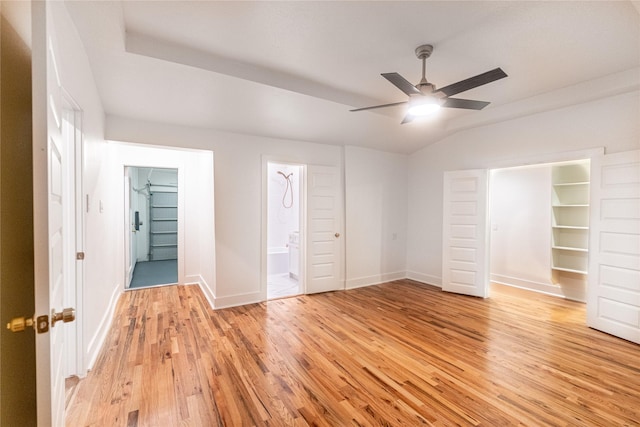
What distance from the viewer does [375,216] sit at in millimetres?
5199

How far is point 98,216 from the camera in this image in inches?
111

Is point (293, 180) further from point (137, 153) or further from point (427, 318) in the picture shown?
point (427, 318)

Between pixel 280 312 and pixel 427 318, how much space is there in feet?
6.43

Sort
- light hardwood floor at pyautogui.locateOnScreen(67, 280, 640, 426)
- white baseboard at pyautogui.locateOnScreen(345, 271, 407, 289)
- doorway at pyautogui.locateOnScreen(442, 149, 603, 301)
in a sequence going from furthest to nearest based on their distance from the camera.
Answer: white baseboard at pyautogui.locateOnScreen(345, 271, 407, 289) → doorway at pyautogui.locateOnScreen(442, 149, 603, 301) → light hardwood floor at pyautogui.locateOnScreen(67, 280, 640, 426)

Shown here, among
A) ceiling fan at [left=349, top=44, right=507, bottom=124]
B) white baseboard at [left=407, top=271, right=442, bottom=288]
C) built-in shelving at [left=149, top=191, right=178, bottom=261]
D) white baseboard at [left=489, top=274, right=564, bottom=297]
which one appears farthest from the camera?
built-in shelving at [left=149, top=191, right=178, bottom=261]

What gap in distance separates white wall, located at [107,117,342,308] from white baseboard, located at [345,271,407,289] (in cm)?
165

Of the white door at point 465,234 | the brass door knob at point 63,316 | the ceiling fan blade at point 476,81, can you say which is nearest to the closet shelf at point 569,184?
the white door at point 465,234

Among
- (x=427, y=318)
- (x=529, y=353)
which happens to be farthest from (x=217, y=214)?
(x=529, y=353)

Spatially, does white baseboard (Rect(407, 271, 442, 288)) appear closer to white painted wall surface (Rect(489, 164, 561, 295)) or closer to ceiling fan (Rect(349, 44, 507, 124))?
white painted wall surface (Rect(489, 164, 561, 295))

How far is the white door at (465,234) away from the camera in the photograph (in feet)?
14.0

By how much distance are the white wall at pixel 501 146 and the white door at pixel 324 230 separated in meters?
1.74

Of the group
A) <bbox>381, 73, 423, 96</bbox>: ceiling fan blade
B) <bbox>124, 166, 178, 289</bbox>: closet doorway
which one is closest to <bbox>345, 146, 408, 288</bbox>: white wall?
<bbox>381, 73, 423, 96</bbox>: ceiling fan blade

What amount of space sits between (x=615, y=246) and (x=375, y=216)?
3.16 m

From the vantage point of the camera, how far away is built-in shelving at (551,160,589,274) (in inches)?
169
